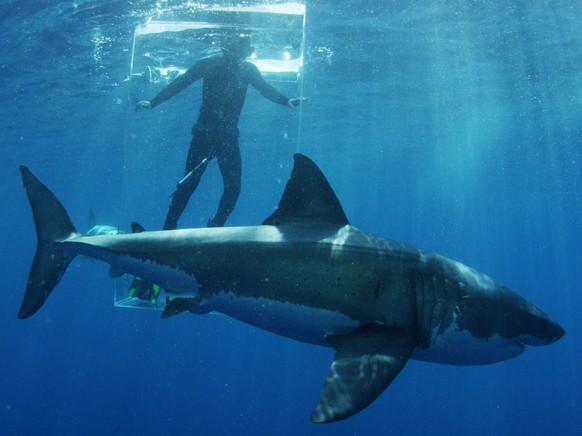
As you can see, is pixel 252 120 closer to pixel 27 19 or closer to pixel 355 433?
pixel 27 19

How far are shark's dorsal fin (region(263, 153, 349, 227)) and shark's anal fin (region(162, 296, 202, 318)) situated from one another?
49.9 inches

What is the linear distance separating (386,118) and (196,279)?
89.4 ft

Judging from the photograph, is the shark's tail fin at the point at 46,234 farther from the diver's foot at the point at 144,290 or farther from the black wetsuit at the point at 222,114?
the black wetsuit at the point at 222,114

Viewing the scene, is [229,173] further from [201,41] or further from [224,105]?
[201,41]

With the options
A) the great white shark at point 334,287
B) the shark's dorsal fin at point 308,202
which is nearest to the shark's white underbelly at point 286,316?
the great white shark at point 334,287

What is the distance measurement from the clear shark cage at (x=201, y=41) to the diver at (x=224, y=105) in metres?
3.56

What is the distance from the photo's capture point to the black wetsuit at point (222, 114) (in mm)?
9438

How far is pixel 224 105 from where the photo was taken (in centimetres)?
984

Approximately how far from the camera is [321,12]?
50.8 feet

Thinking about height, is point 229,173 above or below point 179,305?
below

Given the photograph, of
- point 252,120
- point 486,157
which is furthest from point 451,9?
point 486,157

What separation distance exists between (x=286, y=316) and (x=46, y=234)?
11.2ft

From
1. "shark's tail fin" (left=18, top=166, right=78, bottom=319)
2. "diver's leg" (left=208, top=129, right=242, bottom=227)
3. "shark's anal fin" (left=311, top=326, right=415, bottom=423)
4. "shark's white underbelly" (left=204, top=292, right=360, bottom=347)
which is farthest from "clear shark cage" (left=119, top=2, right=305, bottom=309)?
"shark's anal fin" (left=311, top=326, right=415, bottom=423)

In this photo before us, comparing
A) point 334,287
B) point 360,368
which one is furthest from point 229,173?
point 360,368
